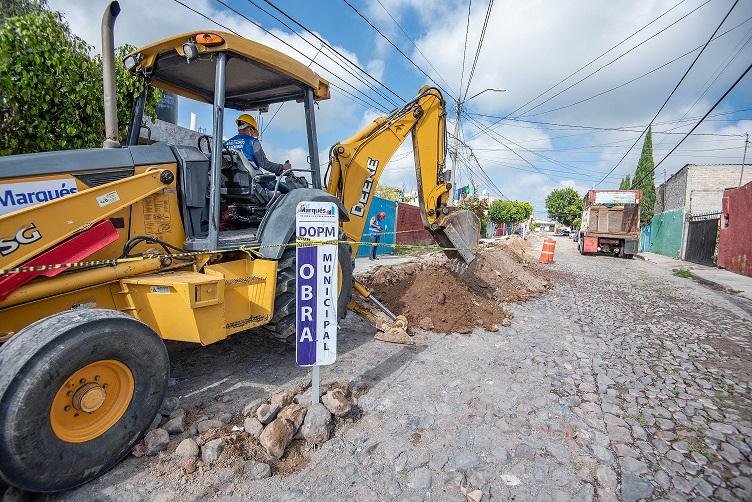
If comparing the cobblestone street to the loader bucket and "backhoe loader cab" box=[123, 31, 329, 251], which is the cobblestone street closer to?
the loader bucket


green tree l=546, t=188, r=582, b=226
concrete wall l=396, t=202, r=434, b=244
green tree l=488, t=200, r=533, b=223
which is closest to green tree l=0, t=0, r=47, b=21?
concrete wall l=396, t=202, r=434, b=244

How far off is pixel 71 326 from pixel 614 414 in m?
3.91

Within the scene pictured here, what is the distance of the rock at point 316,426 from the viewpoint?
269 cm

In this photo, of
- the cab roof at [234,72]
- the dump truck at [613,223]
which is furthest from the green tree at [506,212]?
the cab roof at [234,72]

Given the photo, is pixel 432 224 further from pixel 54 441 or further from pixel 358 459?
pixel 54 441

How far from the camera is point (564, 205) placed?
63.2 metres

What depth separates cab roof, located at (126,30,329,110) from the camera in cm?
322

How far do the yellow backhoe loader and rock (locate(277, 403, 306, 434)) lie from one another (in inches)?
29.8

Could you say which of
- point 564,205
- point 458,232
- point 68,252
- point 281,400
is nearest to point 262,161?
point 68,252

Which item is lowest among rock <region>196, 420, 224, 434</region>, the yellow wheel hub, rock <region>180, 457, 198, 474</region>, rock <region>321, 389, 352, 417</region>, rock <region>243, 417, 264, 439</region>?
rock <region>180, 457, 198, 474</region>

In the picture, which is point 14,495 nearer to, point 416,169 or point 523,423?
point 523,423

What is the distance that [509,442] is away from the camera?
2.81 m

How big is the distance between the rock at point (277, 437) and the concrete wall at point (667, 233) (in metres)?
24.7

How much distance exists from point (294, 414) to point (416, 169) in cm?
408
